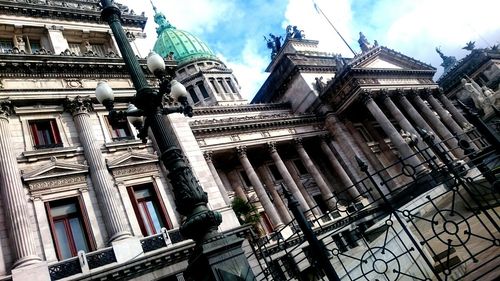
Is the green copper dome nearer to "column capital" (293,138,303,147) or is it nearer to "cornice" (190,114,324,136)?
"cornice" (190,114,324,136)

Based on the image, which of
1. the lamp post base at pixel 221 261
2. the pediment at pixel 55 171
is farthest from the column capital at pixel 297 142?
the lamp post base at pixel 221 261

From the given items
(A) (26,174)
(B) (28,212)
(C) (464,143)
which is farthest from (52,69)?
(C) (464,143)

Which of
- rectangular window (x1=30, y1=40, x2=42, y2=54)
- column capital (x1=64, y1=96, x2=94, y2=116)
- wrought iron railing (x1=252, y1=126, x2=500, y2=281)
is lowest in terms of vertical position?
wrought iron railing (x1=252, y1=126, x2=500, y2=281)

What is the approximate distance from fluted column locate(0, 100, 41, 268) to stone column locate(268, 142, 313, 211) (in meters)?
19.6

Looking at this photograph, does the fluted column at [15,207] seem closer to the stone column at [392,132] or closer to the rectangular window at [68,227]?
the rectangular window at [68,227]

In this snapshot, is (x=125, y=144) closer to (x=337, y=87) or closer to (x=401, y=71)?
(x=337, y=87)

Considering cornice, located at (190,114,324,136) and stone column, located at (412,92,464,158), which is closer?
cornice, located at (190,114,324,136)

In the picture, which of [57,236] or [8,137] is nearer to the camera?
[57,236]

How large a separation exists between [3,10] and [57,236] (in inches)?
538

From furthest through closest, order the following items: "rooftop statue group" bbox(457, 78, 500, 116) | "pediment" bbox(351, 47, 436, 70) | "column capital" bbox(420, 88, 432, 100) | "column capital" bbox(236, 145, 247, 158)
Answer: "column capital" bbox(420, 88, 432, 100), "rooftop statue group" bbox(457, 78, 500, 116), "pediment" bbox(351, 47, 436, 70), "column capital" bbox(236, 145, 247, 158)

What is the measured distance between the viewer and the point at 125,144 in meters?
17.5

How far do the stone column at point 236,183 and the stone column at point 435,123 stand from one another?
2141cm

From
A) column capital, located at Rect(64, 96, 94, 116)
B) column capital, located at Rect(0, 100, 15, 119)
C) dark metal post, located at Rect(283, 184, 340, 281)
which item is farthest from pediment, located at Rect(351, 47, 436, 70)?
dark metal post, located at Rect(283, 184, 340, 281)

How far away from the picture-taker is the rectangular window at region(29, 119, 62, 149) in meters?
16.1
